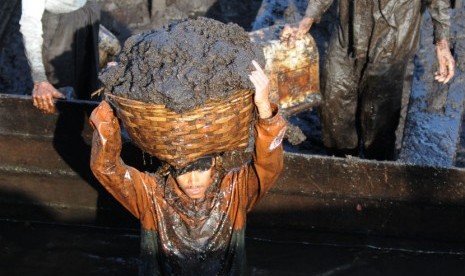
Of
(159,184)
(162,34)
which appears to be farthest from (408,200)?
(162,34)

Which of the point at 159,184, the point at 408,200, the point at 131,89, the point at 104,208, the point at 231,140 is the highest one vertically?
the point at 131,89

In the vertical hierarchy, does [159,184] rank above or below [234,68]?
below

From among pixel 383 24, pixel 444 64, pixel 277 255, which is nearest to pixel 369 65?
pixel 383 24

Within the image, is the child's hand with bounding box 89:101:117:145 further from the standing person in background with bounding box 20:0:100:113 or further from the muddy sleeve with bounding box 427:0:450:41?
the muddy sleeve with bounding box 427:0:450:41

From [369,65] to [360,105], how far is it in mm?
390

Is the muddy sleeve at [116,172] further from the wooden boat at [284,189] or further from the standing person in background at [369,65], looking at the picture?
the standing person in background at [369,65]

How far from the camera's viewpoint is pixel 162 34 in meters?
3.68

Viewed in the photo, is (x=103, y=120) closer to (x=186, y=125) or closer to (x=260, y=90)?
(x=186, y=125)

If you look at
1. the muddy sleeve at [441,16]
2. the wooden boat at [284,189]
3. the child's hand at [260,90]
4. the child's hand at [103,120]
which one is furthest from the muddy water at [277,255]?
the child's hand at [260,90]

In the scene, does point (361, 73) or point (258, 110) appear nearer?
point (258, 110)

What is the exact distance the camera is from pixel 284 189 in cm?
537

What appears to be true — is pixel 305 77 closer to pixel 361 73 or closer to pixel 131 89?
pixel 361 73

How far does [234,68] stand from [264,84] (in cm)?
17

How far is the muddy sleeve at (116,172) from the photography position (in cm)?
381
